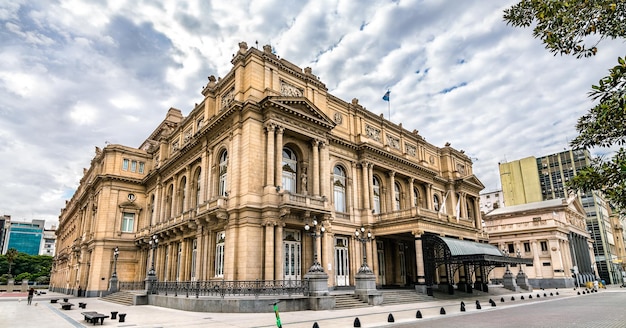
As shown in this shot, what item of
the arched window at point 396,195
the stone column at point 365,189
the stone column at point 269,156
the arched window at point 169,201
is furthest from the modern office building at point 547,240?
the arched window at point 169,201

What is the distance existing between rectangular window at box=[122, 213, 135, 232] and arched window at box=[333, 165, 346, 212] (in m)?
25.8

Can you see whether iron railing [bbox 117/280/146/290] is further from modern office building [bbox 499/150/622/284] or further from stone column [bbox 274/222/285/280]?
modern office building [bbox 499/150/622/284]

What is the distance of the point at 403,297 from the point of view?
27.0m

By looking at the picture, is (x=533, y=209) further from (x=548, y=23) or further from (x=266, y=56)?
(x=548, y=23)

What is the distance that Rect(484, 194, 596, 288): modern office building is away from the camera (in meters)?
52.3

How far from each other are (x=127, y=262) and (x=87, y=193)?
14.0m

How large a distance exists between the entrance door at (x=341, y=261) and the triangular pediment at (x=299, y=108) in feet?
32.3

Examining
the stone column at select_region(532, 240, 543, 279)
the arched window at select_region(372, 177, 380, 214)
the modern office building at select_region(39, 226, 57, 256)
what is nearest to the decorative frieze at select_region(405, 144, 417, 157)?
the arched window at select_region(372, 177, 380, 214)

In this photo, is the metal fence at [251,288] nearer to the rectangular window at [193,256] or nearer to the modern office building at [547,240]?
the rectangular window at [193,256]

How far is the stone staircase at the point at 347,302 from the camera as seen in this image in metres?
22.3

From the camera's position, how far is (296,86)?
3228cm

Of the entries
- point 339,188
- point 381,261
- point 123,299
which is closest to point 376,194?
point 339,188

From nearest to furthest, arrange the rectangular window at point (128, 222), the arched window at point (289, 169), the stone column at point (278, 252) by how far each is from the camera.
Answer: the stone column at point (278, 252), the arched window at point (289, 169), the rectangular window at point (128, 222)

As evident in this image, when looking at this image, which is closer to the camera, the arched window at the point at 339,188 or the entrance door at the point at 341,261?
the entrance door at the point at 341,261
